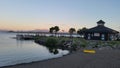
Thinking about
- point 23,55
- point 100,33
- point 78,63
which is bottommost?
point 23,55

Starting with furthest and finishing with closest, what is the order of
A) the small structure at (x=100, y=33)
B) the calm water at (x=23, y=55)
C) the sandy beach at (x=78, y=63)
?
the small structure at (x=100, y=33) → the calm water at (x=23, y=55) → the sandy beach at (x=78, y=63)

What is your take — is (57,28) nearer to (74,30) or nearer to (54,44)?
(74,30)

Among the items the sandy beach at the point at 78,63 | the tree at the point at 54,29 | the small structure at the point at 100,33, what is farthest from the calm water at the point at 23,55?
the tree at the point at 54,29

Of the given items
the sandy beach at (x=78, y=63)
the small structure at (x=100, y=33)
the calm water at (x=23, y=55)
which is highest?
the small structure at (x=100, y=33)

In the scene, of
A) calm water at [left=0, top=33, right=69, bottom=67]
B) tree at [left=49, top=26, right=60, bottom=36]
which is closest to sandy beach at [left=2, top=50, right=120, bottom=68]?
calm water at [left=0, top=33, right=69, bottom=67]

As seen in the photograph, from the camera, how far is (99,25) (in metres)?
52.8

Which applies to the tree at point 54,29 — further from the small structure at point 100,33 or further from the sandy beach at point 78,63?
the sandy beach at point 78,63

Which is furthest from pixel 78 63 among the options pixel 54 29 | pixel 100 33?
pixel 54 29

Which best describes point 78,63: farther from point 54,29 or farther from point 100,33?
point 54,29

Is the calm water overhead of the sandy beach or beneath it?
beneath

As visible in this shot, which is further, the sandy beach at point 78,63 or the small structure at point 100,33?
the small structure at point 100,33

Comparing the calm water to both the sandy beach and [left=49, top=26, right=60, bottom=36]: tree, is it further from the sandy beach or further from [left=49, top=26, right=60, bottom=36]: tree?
[left=49, top=26, right=60, bottom=36]: tree

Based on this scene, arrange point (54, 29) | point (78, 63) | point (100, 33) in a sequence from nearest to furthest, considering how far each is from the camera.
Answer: point (78, 63)
point (100, 33)
point (54, 29)

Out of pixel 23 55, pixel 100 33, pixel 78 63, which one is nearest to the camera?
pixel 78 63
